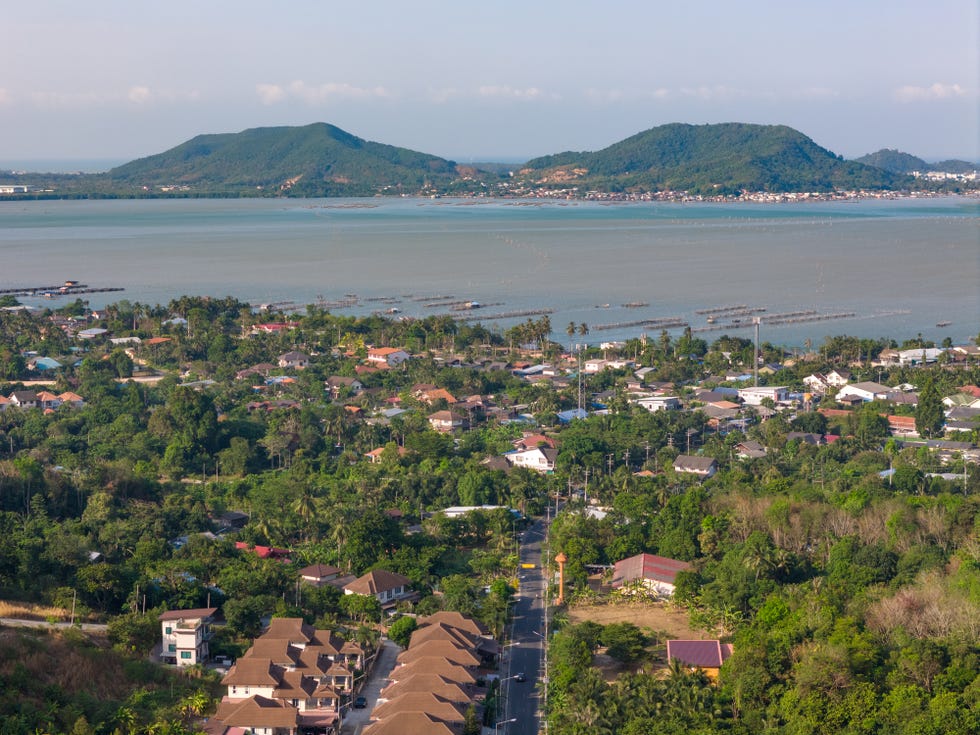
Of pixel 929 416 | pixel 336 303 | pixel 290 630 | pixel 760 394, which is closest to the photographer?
pixel 290 630

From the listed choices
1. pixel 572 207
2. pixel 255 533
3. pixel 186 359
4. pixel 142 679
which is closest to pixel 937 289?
A: pixel 186 359

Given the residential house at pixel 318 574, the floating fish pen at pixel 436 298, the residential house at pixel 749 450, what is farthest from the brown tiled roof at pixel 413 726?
the floating fish pen at pixel 436 298

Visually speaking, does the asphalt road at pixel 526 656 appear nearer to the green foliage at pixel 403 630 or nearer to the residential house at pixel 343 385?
the green foliage at pixel 403 630

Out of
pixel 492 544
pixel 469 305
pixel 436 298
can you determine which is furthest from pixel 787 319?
pixel 492 544

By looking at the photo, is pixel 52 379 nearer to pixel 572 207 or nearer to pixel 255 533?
pixel 255 533

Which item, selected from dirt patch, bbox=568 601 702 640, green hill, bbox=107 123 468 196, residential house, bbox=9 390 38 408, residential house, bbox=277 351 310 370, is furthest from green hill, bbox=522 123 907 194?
dirt patch, bbox=568 601 702 640

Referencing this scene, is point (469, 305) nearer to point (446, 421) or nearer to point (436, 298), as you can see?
point (436, 298)
